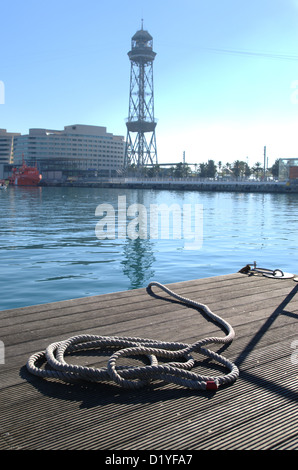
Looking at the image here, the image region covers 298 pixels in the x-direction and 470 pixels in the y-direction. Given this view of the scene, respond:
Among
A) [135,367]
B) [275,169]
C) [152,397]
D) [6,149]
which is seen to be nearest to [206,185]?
[275,169]

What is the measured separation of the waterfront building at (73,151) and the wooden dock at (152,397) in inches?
5459

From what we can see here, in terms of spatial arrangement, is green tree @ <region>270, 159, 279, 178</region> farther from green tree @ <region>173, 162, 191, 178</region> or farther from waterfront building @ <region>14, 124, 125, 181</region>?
waterfront building @ <region>14, 124, 125, 181</region>

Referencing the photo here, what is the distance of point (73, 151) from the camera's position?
16138cm

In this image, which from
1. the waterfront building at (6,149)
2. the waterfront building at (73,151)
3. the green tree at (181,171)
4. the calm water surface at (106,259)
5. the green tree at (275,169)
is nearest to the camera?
the calm water surface at (106,259)

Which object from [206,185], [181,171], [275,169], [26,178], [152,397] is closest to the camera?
[152,397]

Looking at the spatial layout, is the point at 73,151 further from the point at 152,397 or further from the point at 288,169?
the point at 152,397

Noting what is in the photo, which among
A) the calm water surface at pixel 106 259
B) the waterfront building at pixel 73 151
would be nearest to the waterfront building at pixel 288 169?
the calm water surface at pixel 106 259

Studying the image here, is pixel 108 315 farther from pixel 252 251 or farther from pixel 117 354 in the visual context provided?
pixel 252 251

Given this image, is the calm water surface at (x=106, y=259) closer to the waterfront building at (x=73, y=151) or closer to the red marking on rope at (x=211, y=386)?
the red marking on rope at (x=211, y=386)

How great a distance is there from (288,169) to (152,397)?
279ft

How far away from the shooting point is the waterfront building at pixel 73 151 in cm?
14550

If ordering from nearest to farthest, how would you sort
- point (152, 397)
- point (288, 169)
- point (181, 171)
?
point (152, 397)
point (288, 169)
point (181, 171)
